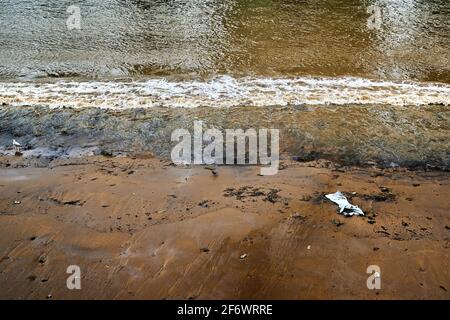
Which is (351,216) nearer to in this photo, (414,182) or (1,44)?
(414,182)

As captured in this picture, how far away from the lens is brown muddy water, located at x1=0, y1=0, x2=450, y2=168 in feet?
22.0

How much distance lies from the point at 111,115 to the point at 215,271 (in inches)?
171

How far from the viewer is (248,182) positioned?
5.58m

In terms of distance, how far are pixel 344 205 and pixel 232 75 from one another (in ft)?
16.6

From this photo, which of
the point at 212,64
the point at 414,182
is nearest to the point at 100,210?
the point at 414,182

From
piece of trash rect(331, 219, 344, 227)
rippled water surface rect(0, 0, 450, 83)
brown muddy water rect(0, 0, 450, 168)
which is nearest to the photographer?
piece of trash rect(331, 219, 344, 227)

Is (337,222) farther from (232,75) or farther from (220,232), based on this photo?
(232,75)

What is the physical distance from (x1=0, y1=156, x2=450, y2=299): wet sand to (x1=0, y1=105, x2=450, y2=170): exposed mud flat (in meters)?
0.44

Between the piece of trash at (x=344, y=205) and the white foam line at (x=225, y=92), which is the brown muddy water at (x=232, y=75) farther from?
the piece of trash at (x=344, y=205)

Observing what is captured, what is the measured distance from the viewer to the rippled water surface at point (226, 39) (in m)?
9.42

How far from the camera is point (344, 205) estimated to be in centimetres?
496

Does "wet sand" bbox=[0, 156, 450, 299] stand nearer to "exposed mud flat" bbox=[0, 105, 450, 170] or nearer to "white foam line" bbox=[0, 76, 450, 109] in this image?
"exposed mud flat" bbox=[0, 105, 450, 170]

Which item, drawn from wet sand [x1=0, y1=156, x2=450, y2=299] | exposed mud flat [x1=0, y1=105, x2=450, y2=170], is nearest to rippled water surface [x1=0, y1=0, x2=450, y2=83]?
exposed mud flat [x1=0, y1=105, x2=450, y2=170]

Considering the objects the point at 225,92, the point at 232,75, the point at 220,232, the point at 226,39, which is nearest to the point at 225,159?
the point at 220,232
